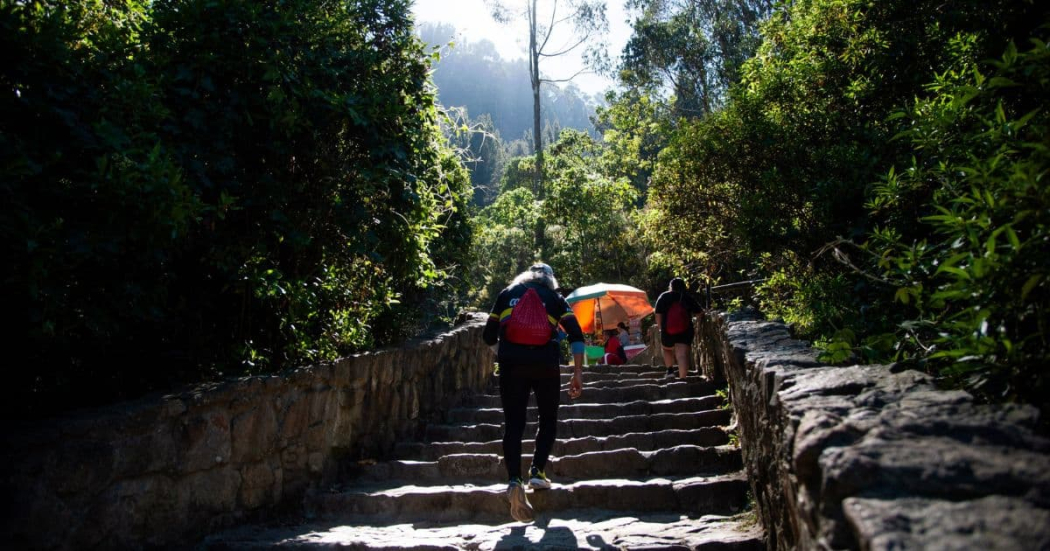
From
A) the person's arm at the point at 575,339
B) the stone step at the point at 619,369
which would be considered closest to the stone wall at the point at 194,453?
the person's arm at the point at 575,339

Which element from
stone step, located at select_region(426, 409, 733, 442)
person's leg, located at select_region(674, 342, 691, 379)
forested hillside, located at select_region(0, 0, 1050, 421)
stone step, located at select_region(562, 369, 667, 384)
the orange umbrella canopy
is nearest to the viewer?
forested hillside, located at select_region(0, 0, 1050, 421)

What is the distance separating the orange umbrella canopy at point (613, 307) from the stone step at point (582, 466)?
438 inches

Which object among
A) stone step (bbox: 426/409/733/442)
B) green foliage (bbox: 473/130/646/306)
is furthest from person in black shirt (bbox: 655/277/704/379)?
green foliage (bbox: 473/130/646/306)

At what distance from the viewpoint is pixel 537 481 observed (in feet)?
17.6

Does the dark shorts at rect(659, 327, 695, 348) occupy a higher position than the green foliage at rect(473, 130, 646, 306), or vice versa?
the green foliage at rect(473, 130, 646, 306)

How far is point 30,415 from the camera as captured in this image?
12.3ft

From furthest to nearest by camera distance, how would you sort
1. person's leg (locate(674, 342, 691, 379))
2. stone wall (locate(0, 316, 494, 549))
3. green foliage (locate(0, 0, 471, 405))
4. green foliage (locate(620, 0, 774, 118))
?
green foliage (locate(620, 0, 774, 118))
person's leg (locate(674, 342, 691, 379))
green foliage (locate(0, 0, 471, 405))
stone wall (locate(0, 316, 494, 549))

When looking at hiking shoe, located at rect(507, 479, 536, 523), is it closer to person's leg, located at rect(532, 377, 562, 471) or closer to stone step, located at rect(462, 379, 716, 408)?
person's leg, located at rect(532, 377, 562, 471)

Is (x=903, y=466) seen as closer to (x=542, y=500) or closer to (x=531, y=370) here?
(x=531, y=370)

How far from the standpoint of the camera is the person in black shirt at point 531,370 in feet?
17.4

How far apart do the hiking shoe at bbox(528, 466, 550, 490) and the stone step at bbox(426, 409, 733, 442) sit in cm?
184

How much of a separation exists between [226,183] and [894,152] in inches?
194

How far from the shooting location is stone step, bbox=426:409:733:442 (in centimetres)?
704

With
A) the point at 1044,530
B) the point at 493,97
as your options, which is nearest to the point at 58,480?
the point at 1044,530
